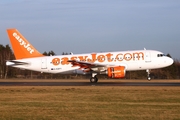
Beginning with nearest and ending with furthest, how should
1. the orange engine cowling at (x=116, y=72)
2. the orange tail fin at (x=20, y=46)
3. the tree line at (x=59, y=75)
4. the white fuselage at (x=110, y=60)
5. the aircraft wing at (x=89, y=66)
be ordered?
the orange engine cowling at (x=116, y=72) < the aircraft wing at (x=89, y=66) < the white fuselage at (x=110, y=60) < the orange tail fin at (x=20, y=46) < the tree line at (x=59, y=75)

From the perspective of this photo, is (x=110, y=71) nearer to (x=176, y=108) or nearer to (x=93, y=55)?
(x=93, y=55)

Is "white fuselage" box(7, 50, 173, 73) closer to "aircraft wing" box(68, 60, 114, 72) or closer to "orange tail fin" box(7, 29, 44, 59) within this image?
"aircraft wing" box(68, 60, 114, 72)

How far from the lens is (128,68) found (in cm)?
4134

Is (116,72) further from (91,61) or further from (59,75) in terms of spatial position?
(59,75)

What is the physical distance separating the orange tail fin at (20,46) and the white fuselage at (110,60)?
0.80m

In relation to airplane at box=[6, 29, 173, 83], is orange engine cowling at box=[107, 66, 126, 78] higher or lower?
lower

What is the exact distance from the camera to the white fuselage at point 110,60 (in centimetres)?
4097

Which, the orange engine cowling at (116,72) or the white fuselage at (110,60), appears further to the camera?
the white fuselage at (110,60)

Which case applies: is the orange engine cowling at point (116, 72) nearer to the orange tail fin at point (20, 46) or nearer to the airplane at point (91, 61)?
the airplane at point (91, 61)

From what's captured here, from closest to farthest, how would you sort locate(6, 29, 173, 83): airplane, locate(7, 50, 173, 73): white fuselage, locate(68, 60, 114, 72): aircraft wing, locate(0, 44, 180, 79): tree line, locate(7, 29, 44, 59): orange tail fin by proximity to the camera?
locate(68, 60, 114, 72): aircraft wing, locate(6, 29, 173, 83): airplane, locate(7, 50, 173, 73): white fuselage, locate(7, 29, 44, 59): orange tail fin, locate(0, 44, 180, 79): tree line

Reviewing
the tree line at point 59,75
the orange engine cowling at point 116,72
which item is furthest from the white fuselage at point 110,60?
the tree line at point 59,75

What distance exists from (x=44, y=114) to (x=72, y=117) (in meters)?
1.43

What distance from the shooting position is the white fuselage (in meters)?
41.0

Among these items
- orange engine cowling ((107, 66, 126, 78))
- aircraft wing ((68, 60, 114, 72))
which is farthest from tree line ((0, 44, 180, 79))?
orange engine cowling ((107, 66, 126, 78))
